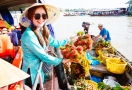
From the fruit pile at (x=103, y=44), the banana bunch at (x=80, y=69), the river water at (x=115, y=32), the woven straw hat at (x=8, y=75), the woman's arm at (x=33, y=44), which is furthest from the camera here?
the river water at (x=115, y=32)

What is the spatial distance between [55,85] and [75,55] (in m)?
0.62

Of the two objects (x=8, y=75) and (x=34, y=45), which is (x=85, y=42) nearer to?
(x=34, y=45)

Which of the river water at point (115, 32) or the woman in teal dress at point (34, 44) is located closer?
the woman in teal dress at point (34, 44)

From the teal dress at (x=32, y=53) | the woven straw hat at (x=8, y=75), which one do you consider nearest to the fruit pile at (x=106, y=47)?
the teal dress at (x=32, y=53)

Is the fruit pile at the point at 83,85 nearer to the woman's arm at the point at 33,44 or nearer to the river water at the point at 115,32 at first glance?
the river water at the point at 115,32

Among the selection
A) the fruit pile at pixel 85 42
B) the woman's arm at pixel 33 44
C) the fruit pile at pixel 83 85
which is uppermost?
the woman's arm at pixel 33 44

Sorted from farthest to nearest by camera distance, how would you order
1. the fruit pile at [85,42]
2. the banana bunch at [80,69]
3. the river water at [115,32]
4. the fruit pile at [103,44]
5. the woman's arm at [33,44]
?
the river water at [115,32] → the fruit pile at [103,44] → the banana bunch at [80,69] → the fruit pile at [85,42] → the woman's arm at [33,44]

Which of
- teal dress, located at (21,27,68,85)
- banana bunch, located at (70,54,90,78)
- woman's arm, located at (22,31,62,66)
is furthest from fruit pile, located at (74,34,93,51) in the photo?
woman's arm, located at (22,31,62,66)

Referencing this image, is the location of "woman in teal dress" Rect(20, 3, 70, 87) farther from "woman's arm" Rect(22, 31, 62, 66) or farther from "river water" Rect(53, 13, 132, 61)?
"river water" Rect(53, 13, 132, 61)

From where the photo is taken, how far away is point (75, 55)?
2.38 metres

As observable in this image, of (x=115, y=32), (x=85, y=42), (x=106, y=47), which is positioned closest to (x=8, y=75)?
(x=85, y=42)

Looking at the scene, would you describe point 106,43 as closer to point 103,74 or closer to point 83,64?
point 103,74

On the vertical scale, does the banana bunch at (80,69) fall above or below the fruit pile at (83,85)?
above

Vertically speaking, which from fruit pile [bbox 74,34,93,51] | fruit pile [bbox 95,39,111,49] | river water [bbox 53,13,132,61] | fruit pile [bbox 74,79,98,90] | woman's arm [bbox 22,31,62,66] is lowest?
river water [bbox 53,13,132,61]
